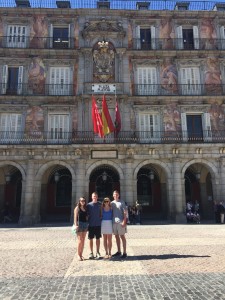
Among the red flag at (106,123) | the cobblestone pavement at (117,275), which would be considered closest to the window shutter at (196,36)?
the red flag at (106,123)

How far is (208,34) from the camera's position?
2267cm

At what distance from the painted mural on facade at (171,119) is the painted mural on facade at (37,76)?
9844mm

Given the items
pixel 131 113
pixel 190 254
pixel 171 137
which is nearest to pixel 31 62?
pixel 131 113

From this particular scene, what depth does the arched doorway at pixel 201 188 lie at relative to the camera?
21531 mm

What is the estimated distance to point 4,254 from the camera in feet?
26.2

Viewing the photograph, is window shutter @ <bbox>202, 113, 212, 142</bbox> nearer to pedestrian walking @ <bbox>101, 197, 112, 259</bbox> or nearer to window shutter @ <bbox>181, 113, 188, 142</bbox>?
window shutter @ <bbox>181, 113, 188, 142</bbox>

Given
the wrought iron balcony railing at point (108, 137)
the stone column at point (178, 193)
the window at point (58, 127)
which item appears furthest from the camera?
the window at point (58, 127)

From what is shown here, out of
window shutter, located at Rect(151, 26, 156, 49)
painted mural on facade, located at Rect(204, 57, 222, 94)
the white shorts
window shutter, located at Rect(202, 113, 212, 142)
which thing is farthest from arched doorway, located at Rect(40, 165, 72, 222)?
the white shorts

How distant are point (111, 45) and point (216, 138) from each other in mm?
11221

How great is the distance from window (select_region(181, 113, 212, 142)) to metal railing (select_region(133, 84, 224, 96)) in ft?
6.00

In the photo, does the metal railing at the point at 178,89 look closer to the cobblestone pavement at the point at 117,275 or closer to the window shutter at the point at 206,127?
the window shutter at the point at 206,127

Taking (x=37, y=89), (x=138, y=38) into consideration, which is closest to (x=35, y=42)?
(x=37, y=89)

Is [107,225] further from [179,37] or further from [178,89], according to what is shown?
[179,37]

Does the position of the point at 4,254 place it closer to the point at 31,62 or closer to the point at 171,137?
the point at 171,137
